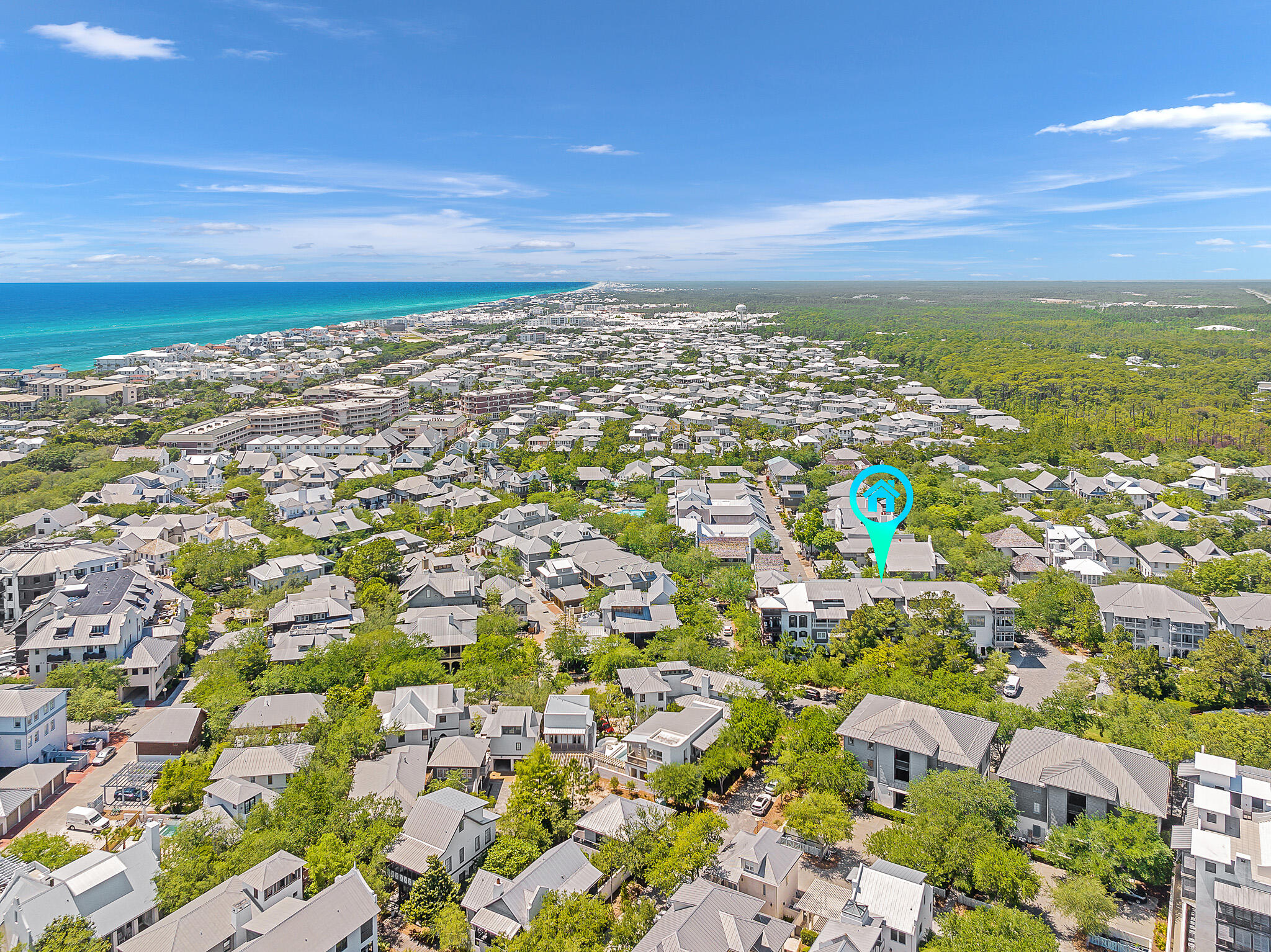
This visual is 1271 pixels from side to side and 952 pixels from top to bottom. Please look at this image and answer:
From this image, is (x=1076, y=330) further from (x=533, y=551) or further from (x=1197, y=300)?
(x=533, y=551)

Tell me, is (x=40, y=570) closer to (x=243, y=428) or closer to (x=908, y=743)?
(x=908, y=743)

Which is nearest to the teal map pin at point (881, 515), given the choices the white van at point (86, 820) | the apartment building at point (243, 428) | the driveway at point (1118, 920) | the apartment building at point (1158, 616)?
the apartment building at point (1158, 616)

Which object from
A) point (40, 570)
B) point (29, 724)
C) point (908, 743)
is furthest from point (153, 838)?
point (40, 570)

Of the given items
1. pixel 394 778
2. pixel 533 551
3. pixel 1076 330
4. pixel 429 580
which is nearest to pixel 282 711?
pixel 394 778

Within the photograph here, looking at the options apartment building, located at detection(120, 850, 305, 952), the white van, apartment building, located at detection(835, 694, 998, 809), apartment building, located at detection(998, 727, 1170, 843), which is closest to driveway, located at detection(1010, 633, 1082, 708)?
apartment building, located at detection(998, 727, 1170, 843)

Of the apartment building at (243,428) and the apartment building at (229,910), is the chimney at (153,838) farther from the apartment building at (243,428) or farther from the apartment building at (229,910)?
the apartment building at (243,428)

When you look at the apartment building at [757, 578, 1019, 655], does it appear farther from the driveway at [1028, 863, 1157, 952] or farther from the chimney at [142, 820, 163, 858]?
the chimney at [142, 820, 163, 858]
